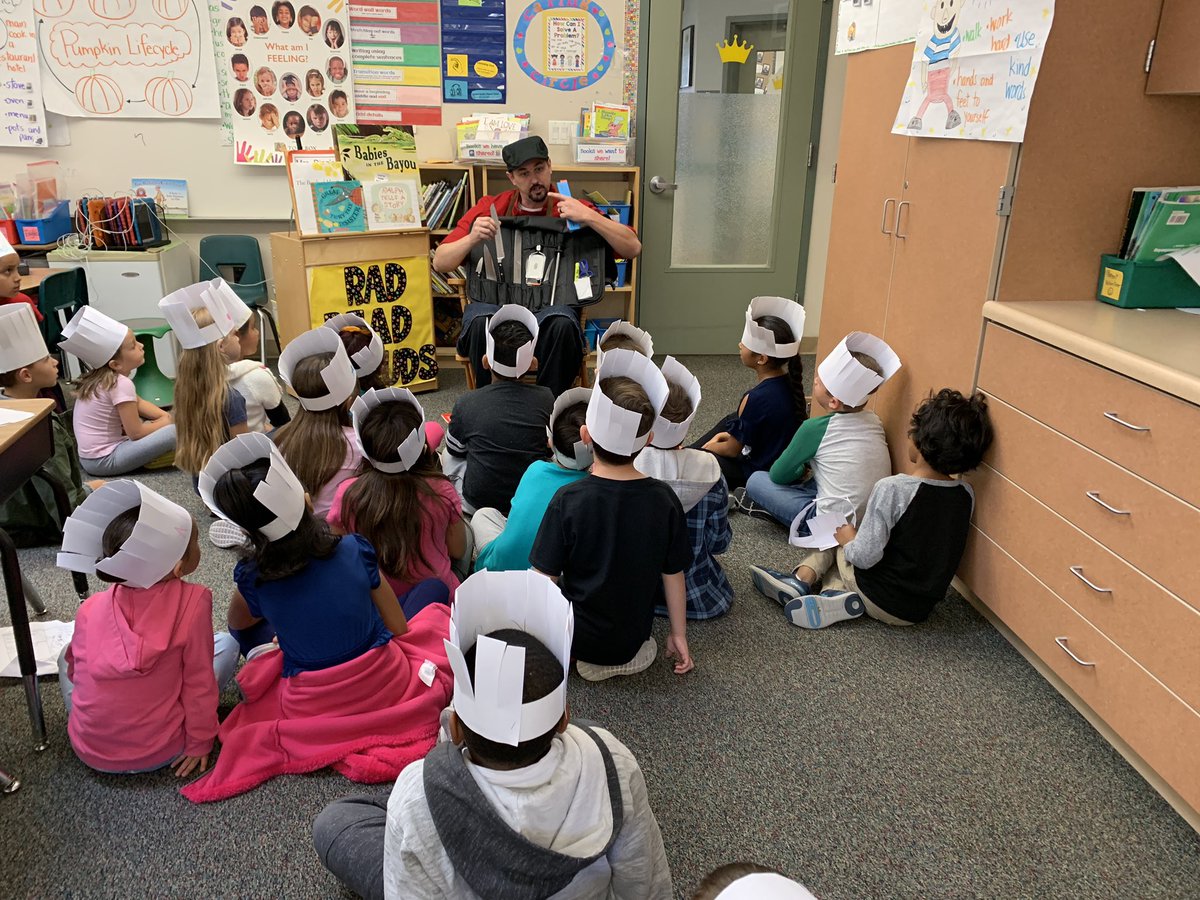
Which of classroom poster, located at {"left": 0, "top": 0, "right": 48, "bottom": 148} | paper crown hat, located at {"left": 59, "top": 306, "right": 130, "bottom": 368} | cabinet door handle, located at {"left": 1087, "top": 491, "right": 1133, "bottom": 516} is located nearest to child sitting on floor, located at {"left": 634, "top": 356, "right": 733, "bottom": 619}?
cabinet door handle, located at {"left": 1087, "top": 491, "right": 1133, "bottom": 516}

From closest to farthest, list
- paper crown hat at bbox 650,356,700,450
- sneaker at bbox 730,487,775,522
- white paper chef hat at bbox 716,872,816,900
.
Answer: white paper chef hat at bbox 716,872,816,900 → paper crown hat at bbox 650,356,700,450 → sneaker at bbox 730,487,775,522

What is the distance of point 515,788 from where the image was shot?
1150 millimetres

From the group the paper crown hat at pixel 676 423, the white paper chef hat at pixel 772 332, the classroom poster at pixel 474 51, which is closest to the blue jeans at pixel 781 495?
the white paper chef hat at pixel 772 332

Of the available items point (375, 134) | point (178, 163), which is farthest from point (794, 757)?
point (178, 163)

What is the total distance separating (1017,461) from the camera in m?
2.36

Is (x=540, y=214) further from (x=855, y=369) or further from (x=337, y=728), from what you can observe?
(x=337, y=728)

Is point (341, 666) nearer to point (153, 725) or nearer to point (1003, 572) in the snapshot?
point (153, 725)

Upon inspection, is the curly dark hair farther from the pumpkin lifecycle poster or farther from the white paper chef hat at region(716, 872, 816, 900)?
the pumpkin lifecycle poster

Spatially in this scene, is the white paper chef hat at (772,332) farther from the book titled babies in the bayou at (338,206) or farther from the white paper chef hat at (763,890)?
the white paper chef hat at (763,890)

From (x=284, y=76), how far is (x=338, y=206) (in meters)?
0.98

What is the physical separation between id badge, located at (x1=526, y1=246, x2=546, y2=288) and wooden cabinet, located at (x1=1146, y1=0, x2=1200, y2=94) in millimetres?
2394

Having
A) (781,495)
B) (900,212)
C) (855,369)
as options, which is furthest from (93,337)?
(900,212)

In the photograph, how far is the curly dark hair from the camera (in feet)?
7.98

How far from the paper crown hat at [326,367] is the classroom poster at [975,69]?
1.91 metres
